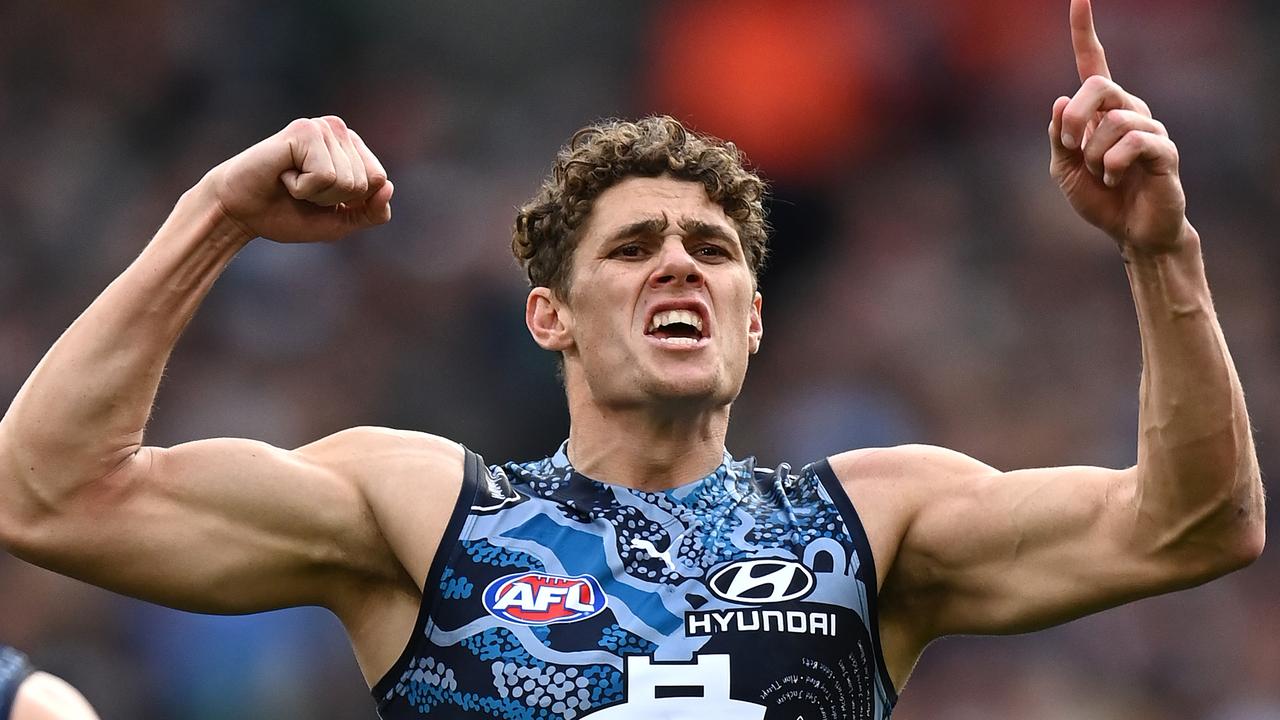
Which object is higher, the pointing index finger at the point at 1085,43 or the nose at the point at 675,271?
the pointing index finger at the point at 1085,43

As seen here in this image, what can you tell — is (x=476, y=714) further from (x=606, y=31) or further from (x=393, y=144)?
(x=606, y=31)

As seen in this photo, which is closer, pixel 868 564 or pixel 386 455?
pixel 868 564

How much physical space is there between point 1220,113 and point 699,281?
23.3 ft

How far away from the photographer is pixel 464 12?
11164 mm

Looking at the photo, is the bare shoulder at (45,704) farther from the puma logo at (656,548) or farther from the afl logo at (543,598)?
the puma logo at (656,548)

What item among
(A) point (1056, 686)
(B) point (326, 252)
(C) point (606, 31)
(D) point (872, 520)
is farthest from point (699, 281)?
(C) point (606, 31)

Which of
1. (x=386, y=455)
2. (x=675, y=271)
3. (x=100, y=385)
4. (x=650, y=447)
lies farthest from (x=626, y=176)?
(x=100, y=385)

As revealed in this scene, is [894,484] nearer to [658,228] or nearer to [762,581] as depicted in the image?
[762,581]

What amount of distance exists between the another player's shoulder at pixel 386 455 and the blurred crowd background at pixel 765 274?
4228mm

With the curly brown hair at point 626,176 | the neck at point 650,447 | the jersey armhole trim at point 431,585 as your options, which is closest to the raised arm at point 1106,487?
the neck at point 650,447

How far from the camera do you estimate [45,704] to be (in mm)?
3014

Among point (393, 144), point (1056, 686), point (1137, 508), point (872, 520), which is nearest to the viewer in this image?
point (1137, 508)

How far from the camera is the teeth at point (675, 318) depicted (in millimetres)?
4562

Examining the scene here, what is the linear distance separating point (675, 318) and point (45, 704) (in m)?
2.06
